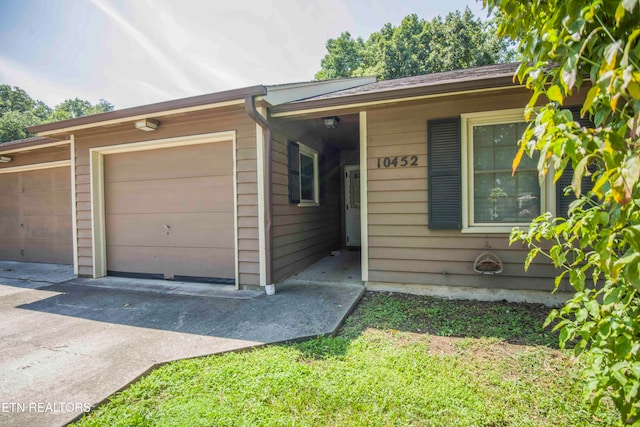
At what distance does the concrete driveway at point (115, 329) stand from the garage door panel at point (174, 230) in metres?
0.65

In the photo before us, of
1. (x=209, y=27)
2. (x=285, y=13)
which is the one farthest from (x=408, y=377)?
(x=285, y=13)

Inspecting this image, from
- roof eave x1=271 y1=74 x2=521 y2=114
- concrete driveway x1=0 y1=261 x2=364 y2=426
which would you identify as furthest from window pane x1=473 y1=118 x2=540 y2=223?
concrete driveway x1=0 y1=261 x2=364 y2=426

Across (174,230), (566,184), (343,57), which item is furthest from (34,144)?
(343,57)

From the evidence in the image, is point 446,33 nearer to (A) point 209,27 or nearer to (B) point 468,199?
(A) point 209,27

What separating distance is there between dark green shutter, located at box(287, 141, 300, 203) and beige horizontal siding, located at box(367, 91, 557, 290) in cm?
126

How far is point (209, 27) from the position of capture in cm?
586

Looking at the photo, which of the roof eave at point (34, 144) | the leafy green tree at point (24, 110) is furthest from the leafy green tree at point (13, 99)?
the roof eave at point (34, 144)

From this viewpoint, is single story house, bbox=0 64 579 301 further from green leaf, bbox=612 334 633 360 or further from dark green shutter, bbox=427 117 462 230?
green leaf, bbox=612 334 633 360

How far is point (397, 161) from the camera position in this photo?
12.5 feet

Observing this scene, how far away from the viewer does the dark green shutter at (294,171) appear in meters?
4.58

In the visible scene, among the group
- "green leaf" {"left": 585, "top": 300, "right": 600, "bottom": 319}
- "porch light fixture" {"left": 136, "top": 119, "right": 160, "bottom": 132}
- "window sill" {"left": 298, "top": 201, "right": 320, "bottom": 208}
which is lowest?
"green leaf" {"left": 585, "top": 300, "right": 600, "bottom": 319}

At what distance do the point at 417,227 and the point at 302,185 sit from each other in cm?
214

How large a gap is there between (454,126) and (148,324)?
3997 mm

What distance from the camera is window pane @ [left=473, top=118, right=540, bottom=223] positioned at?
11.4 ft
